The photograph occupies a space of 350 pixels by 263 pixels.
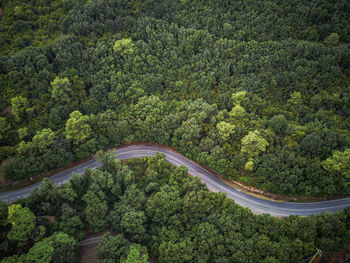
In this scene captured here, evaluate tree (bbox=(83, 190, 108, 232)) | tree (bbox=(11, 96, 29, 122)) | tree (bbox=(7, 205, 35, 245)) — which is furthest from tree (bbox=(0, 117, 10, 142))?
tree (bbox=(83, 190, 108, 232))

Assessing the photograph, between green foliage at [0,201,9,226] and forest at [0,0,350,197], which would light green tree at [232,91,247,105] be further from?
green foliage at [0,201,9,226]

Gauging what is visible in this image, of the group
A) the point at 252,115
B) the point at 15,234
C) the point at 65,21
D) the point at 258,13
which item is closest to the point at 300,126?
the point at 252,115

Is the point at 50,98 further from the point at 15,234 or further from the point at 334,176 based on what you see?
the point at 334,176

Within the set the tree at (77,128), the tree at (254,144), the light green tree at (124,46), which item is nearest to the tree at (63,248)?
the tree at (77,128)

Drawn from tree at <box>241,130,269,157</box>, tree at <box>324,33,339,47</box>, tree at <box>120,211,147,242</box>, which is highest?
tree at <box>324,33,339,47</box>

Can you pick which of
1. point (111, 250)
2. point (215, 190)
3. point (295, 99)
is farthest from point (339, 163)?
point (111, 250)
